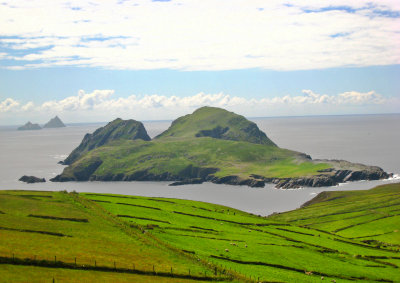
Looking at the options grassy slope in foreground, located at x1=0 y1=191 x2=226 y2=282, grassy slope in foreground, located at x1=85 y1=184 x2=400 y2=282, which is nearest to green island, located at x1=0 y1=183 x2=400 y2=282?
grassy slope in foreground, located at x1=0 y1=191 x2=226 y2=282

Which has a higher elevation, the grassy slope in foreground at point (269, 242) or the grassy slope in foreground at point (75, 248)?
the grassy slope in foreground at point (75, 248)

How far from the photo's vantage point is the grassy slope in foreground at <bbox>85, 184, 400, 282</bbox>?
67062 millimetres

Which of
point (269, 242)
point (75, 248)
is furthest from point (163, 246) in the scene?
point (269, 242)

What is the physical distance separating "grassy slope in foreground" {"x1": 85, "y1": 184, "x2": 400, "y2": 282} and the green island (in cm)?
24

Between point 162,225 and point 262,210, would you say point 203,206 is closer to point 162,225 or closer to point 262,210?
point 162,225

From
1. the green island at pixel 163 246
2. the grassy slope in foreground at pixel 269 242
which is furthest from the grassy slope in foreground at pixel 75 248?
the grassy slope in foreground at pixel 269 242

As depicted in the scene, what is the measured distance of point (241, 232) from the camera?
92.2m

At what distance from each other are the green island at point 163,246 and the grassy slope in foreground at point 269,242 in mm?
240

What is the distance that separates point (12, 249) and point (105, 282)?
14818 mm

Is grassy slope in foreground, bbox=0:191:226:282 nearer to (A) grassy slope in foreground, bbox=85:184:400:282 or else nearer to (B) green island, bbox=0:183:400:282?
(B) green island, bbox=0:183:400:282

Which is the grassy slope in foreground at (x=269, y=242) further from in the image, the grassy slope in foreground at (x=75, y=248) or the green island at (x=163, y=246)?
the grassy slope in foreground at (x=75, y=248)

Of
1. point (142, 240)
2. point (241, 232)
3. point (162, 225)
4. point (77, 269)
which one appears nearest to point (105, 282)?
point (77, 269)

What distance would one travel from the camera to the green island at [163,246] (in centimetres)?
5191

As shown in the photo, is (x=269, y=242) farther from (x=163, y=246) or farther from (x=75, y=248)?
(x=75, y=248)
